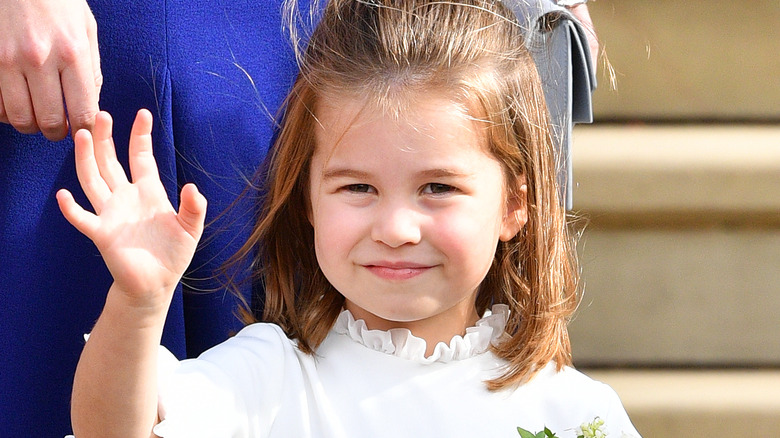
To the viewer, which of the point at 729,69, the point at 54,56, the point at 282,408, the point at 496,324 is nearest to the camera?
the point at 54,56

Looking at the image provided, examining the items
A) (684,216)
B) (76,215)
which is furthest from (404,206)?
(684,216)

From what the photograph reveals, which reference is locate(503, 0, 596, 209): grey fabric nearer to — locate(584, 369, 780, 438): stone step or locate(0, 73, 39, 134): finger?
locate(0, 73, 39, 134): finger

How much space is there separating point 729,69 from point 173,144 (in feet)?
4.18

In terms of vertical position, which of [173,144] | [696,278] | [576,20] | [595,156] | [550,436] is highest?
[576,20]

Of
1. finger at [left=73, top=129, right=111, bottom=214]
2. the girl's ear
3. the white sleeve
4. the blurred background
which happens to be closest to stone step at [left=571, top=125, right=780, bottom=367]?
the blurred background

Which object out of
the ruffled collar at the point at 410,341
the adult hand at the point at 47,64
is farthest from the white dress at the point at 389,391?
the adult hand at the point at 47,64

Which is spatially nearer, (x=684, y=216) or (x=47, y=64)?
(x=47, y=64)

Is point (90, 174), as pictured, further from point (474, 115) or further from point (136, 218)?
point (474, 115)

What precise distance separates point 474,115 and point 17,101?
54cm

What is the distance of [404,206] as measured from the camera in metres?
1.19

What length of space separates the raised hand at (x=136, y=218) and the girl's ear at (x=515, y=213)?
493 millimetres

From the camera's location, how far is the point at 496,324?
1.38 metres

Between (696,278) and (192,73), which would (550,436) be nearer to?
(192,73)

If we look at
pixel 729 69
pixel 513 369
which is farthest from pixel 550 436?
pixel 729 69
